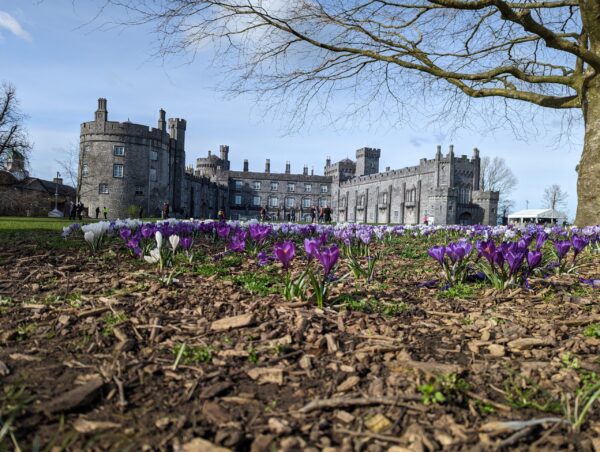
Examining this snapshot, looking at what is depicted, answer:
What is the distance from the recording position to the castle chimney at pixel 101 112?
44.5m

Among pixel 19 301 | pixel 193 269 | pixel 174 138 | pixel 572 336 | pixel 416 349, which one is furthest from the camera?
pixel 174 138

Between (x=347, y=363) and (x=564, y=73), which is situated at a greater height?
(x=564, y=73)

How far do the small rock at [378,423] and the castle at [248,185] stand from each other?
32472 millimetres

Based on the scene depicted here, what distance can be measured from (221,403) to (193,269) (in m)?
2.61

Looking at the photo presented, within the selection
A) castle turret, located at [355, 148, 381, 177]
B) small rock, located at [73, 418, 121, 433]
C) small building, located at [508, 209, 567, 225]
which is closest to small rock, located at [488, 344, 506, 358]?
small rock, located at [73, 418, 121, 433]

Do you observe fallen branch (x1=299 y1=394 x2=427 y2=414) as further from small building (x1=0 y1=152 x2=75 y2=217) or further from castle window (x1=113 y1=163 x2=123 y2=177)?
castle window (x1=113 y1=163 x2=123 y2=177)

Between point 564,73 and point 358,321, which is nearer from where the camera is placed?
point 358,321

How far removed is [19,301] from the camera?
301cm

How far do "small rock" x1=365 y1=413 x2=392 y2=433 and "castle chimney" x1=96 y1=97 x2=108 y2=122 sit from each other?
4889cm

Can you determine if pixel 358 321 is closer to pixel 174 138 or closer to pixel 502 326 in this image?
pixel 502 326

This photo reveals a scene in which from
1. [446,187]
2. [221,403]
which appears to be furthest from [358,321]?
Answer: [446,187]

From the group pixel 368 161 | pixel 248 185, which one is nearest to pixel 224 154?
pixel 248 185

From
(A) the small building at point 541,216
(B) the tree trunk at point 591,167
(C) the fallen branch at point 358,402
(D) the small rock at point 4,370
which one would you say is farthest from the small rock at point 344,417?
(A) the small building at point 541,216

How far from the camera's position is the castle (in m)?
44.5
